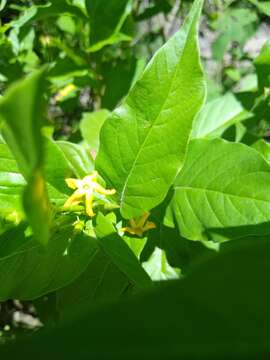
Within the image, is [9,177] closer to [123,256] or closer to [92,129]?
[123,256]

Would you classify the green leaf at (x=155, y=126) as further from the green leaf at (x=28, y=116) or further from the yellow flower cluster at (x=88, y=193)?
the green leaf at (x=28, y=116)

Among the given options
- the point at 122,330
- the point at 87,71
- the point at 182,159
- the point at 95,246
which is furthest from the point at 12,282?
the point at 87,71

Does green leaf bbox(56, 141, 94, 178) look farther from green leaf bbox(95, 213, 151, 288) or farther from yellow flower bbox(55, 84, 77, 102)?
yellow flower bbox(55, 84, 77, 102)

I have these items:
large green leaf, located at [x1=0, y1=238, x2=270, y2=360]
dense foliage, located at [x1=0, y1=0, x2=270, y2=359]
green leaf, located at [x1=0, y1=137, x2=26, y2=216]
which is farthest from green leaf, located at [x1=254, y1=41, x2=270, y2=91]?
large green leaf, located at [x1=0, y1=238, x2=270, y2=360]

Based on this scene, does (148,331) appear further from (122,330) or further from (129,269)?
(129,269)

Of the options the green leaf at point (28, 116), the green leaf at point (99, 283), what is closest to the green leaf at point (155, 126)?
the green leaf at point (99, 283)

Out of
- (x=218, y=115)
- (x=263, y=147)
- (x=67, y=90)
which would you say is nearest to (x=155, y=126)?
(x=263, y=147)
